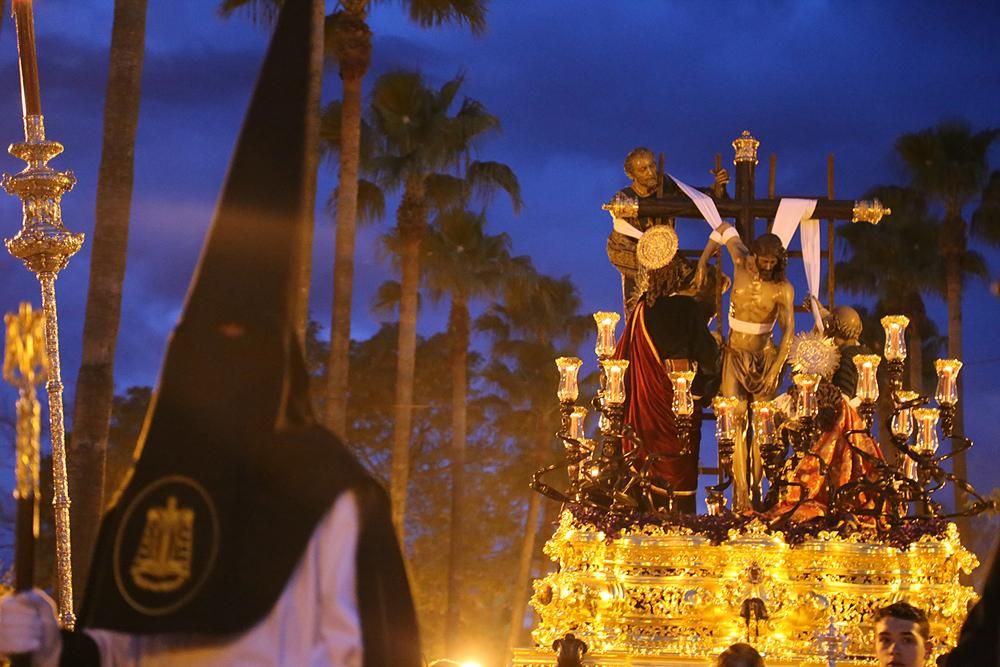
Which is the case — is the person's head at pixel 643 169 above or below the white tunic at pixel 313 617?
above

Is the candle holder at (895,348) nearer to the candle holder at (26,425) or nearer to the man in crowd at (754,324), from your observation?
the man in crowd at (754,324)

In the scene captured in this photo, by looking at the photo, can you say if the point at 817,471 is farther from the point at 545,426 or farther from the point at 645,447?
the point at 545,426

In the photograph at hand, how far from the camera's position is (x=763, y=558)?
12.2 metres

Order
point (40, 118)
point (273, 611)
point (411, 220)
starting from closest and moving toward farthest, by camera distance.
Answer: point (273, 611) < point (40, 118) < point (411, 220)

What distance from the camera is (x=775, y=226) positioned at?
46.1 ft

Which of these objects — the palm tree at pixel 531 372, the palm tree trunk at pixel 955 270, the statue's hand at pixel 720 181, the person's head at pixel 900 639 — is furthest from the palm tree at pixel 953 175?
the person's head at pixel 900 639

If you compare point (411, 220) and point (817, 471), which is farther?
point (411, 220)

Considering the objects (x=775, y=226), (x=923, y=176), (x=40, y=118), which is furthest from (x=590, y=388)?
(x=40, y=118)

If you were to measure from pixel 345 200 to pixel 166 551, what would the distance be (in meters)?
20.1

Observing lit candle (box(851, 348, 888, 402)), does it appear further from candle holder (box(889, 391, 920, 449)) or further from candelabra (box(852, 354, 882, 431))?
candle holder (box(889, 391, 920, 449))

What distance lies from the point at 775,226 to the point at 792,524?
2.92 metres

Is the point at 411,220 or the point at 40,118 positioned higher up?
the point at 411,220

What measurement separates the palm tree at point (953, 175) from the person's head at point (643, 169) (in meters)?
21.6

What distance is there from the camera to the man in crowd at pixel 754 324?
13555mm
